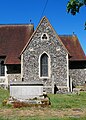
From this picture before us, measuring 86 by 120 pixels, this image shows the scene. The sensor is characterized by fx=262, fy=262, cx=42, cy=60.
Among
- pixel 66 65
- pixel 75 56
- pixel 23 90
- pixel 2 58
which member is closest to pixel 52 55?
pixel 66 65

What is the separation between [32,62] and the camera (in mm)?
28969

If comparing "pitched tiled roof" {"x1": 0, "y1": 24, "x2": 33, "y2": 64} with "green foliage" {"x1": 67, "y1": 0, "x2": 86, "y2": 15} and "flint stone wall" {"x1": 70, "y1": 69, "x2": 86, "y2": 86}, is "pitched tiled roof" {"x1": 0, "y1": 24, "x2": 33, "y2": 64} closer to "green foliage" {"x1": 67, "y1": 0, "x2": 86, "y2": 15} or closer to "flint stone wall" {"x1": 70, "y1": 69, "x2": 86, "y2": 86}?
"flint stone wall" {"x1": 70, "y1": 69, "x2": 86, "y2": 86}

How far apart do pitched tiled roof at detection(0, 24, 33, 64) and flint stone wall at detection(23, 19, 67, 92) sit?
6.19 ft

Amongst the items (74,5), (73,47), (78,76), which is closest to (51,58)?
(78,76)

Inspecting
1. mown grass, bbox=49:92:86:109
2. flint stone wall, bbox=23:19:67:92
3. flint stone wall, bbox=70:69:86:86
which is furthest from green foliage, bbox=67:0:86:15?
flint stone wall, bbox=70:69:86:86

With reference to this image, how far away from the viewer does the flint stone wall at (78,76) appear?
31.8m

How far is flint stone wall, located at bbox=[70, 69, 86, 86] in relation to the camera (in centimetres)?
3180

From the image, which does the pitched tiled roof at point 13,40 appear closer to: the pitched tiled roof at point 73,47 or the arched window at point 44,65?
the arched window at point 44,65

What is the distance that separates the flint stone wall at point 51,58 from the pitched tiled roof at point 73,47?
3.25 meters

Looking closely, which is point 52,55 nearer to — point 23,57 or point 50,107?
point 23,57

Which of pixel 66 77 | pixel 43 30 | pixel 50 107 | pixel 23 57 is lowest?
pixel 50 107

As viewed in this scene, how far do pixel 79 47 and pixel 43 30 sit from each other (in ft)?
22.1

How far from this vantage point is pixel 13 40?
1297 inches

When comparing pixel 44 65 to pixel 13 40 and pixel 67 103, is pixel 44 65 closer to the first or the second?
pixel 13 40
